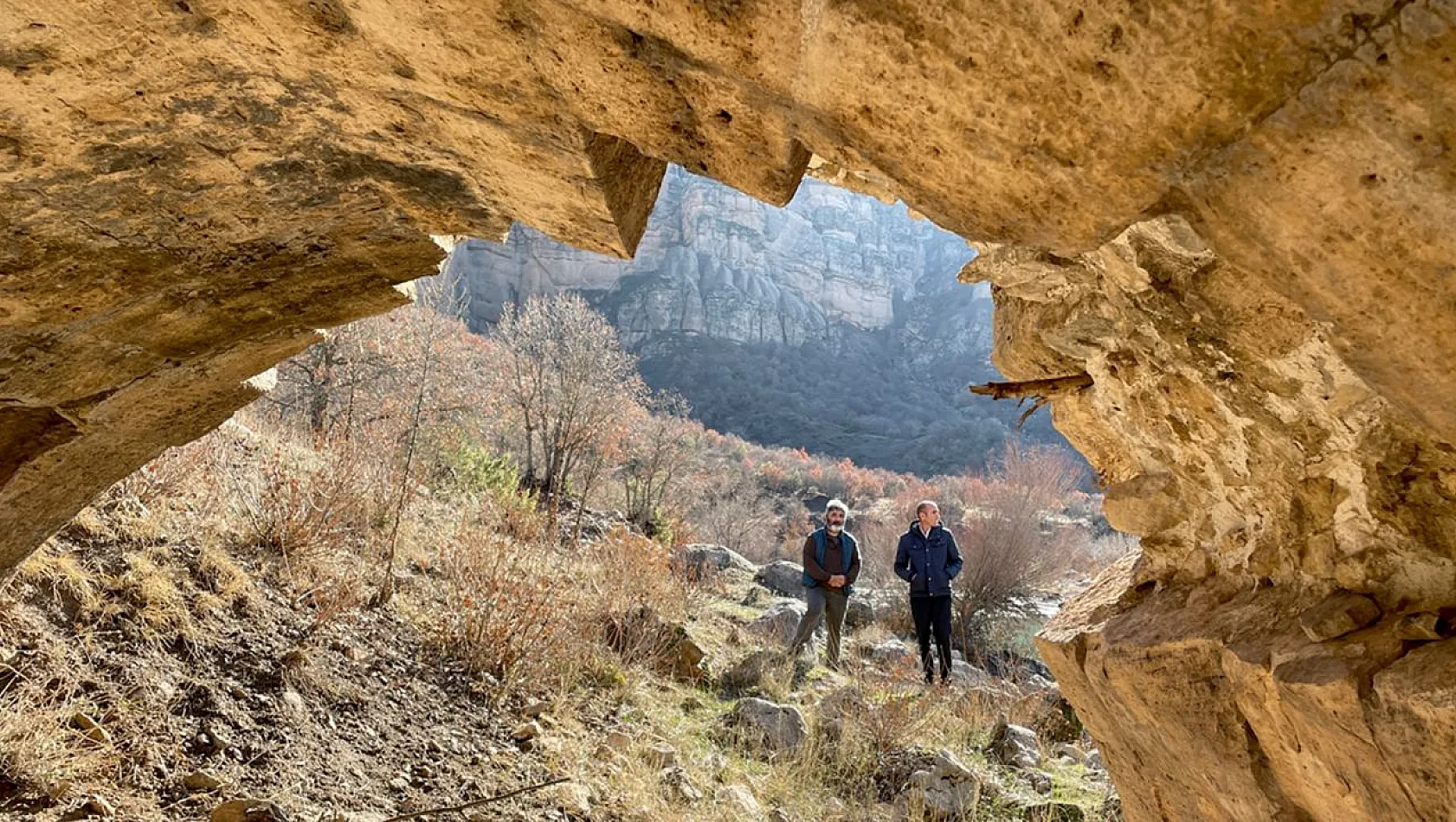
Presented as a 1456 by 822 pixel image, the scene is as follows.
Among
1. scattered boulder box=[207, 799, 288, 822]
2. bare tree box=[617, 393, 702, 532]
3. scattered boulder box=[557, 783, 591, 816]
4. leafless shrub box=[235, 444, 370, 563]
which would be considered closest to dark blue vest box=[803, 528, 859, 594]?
scattered boulder box=[557, 783, 591, 816]

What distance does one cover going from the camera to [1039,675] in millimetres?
9008

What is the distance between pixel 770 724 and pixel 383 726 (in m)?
2.26

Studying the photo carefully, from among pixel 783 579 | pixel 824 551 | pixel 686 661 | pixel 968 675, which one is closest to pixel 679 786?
pixel 686 661

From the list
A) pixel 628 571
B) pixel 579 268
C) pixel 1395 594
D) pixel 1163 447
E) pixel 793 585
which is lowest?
pixel 793 585

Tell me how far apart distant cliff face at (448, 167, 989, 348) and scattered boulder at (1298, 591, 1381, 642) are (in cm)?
4151

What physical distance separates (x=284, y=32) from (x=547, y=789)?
358 cm

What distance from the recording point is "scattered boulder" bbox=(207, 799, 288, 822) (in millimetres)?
2992

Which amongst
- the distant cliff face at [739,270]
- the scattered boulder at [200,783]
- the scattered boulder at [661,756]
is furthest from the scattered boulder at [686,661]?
the distant cliff face at [739,270]

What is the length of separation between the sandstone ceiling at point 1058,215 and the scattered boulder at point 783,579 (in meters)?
9.92

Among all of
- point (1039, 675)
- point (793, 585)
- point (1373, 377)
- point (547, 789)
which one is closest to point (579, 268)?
point (793, 585)

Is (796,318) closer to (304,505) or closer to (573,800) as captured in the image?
(304,505)

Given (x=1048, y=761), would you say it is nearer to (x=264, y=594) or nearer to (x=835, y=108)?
(x=264, y=594)

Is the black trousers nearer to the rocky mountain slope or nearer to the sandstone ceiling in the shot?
the rocky mountain slope

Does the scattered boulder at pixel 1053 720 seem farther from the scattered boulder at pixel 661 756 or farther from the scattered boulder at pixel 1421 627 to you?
the scattered boulder at pixel 1421 627
